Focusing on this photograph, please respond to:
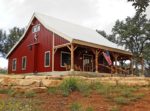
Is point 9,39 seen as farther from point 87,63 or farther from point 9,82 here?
point 9,82

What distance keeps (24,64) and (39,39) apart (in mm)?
3736

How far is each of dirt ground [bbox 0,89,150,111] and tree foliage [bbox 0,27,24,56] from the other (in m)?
46.5

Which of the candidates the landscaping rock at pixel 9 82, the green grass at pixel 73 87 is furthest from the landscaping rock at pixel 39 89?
the landscaping rock at pixel 9 82

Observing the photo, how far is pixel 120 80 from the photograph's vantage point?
1389cm

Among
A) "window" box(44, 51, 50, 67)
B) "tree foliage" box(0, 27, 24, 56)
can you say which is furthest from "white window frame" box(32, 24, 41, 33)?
"tree foliage" box(0, 27, 24, 56)

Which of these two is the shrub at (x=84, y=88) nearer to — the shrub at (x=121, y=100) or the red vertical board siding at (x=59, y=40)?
the shrub at (x=121, y=100)

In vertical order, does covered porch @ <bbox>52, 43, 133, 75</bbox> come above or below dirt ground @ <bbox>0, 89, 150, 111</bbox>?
above

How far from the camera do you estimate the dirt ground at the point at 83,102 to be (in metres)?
9.84

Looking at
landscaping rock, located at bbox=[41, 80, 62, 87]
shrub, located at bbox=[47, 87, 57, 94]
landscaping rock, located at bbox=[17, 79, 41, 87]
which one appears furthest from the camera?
landscaping rock, located at bbox=[17, 79, 41, 87]

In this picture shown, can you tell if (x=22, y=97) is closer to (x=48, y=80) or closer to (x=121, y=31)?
(x=48, y=80)

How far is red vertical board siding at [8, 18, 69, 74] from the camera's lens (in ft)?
89.2

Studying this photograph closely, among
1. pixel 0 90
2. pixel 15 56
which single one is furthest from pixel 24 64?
pixel 0 90

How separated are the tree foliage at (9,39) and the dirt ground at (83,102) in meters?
46.5

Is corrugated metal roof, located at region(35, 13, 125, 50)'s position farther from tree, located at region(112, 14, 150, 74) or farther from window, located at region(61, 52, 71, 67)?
tree, located at region(112, 14, 150, 74)
